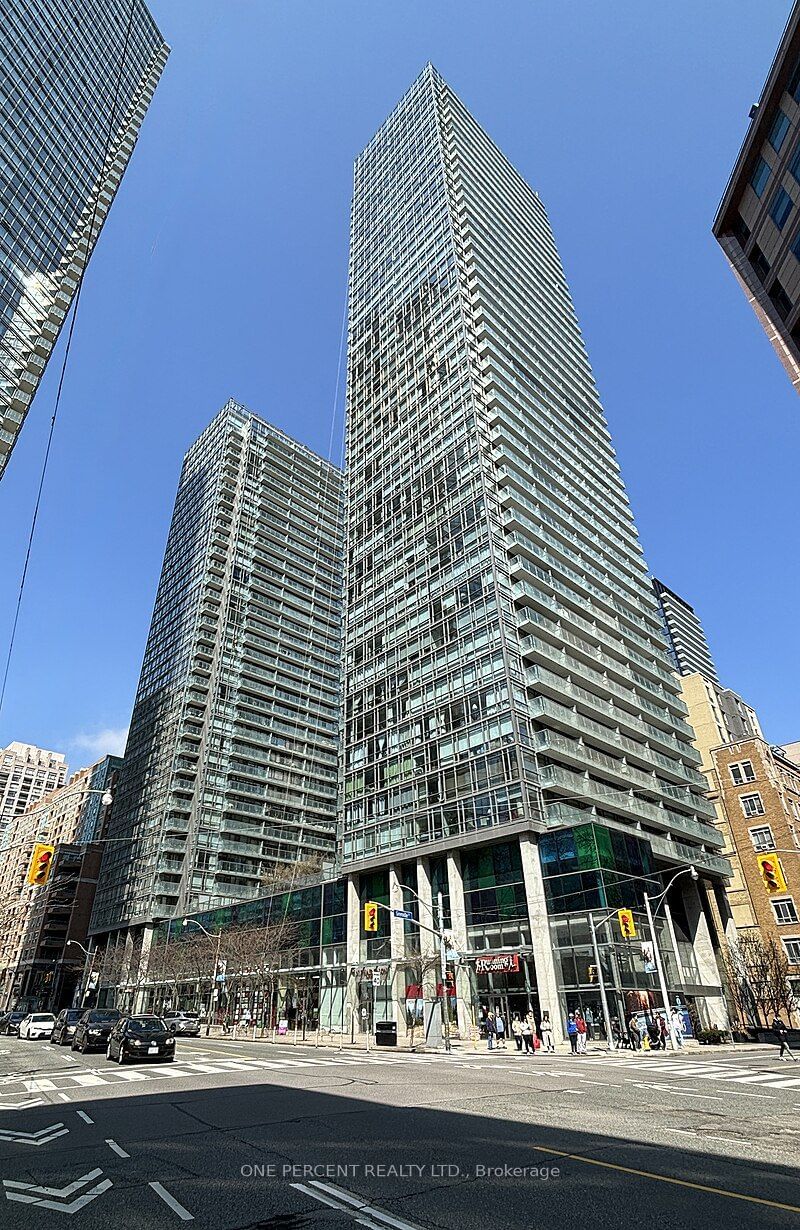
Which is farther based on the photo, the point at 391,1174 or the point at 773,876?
the point at 773,876

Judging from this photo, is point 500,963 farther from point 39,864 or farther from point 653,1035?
point 39,864

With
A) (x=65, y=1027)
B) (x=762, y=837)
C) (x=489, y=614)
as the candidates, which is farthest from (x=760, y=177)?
(x=65, y=1027)

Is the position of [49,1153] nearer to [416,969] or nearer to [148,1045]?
[148,1045]

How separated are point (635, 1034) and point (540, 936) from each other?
792 cm

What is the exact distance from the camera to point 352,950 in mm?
53938

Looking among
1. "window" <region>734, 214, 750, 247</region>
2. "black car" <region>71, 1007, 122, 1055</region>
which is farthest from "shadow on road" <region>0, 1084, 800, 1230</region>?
"window" <region>734, 214, 750, 247</region>

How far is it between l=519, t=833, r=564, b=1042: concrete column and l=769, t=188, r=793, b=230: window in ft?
120

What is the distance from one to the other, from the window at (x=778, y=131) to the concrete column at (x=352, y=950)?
55.4 m

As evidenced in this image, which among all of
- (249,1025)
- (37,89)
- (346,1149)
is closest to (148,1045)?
(346,1149)

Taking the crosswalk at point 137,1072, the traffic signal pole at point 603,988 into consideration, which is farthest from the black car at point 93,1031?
the traffic signal pole at point 603,988

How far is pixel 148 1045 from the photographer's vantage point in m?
22.3

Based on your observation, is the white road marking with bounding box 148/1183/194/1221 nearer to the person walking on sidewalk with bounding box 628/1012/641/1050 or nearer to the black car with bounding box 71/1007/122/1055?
the black car with bounding box 71/1007/122/1055

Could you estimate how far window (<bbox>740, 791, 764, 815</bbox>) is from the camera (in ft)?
221

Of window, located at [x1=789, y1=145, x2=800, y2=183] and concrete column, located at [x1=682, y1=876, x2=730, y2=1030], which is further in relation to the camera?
concrete column, located at [x1=682, y1=876, x2=730, y2=1030]
